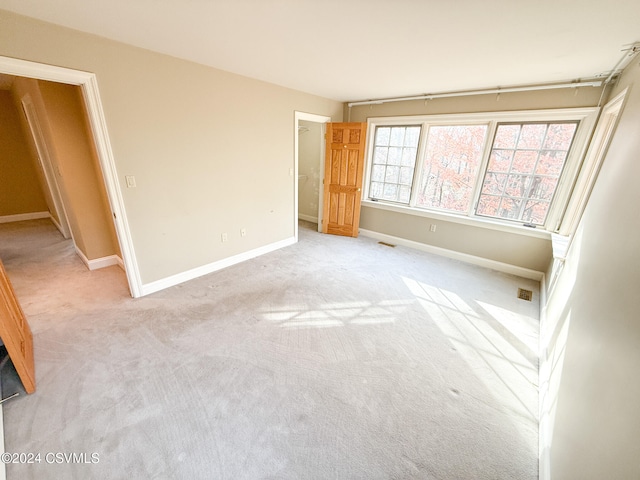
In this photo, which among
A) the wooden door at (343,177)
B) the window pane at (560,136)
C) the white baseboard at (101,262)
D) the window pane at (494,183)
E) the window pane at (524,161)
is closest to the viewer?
the window pane at (560,136)

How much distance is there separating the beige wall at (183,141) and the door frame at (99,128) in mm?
49

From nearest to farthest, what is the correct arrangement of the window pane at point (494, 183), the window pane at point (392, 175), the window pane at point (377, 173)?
the window pane at point (494, 183) → the window pane at point (392, 175) → the window pane at point (377, 173)

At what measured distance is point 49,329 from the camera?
218 cm

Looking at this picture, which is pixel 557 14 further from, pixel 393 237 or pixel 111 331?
pixel 111 331

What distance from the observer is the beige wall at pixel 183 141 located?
205 cm

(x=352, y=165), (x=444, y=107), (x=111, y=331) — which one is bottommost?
(x=111, y=331)

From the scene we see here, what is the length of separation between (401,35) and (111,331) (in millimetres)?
3373

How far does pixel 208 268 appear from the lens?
3.26 metres

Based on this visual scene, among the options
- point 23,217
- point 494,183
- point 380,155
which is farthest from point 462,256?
point 23,217

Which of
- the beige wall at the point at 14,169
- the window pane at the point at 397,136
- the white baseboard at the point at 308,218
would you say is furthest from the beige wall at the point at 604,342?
the beige wall at the point at 14,169

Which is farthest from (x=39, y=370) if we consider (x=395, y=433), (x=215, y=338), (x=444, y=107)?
(x=444, y=107)

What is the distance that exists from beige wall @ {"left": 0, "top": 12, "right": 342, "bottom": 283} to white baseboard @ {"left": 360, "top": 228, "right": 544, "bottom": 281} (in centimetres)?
201

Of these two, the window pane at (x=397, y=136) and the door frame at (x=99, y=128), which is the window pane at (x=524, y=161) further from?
the door frame at (x=99, y=128)

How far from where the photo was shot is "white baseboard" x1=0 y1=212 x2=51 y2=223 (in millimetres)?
5011
